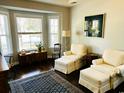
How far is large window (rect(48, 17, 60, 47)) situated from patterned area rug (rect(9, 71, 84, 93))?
2306 millimetres

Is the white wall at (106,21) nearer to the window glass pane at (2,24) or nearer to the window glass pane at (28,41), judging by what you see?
the window glass pane at (28,41)

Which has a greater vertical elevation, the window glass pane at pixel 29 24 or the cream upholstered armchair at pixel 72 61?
the window glass pane at pixel 29 24

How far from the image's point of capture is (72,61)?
11.4 ft

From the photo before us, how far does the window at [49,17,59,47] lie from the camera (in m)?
4.92

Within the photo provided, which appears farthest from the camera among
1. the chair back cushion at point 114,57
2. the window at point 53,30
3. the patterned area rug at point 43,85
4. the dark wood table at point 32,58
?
the window at point 53,30

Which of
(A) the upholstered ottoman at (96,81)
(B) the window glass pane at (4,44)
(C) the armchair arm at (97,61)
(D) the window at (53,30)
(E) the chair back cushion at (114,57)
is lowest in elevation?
(A) the upholstered ottoman at (96,81)

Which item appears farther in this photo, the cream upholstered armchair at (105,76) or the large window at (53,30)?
the large window at (53,30)

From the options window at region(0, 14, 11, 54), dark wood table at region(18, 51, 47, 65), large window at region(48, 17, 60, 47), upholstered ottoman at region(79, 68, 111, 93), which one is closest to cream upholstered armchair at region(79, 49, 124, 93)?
upholstered ottoman at region(79, 68, 111, 93)

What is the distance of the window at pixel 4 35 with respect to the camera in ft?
12.4

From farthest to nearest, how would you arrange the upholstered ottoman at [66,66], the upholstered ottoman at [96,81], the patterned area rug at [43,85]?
the upholstered ottoman at [66,66] < the patterned area rug at [43,85] < the upholstered ottoman at [96,81]

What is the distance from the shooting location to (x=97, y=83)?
7.46 ft

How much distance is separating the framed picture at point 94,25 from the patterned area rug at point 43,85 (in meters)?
2.02

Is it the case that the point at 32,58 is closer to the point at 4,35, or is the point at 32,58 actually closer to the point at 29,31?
the point at 29,31

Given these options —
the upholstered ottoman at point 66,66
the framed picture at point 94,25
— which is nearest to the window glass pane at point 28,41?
the upholstered ottoman at point 66,66
